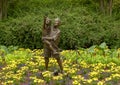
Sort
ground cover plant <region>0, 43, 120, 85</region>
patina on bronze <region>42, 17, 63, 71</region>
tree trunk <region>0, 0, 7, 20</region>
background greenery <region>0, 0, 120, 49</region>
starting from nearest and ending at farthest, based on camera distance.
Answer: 1. ground cover plant <region>0, 43, 120, 85</region>
2. patina on bronze <region>42, 17, 63, 71</region>
3. background greenery <region>0, 0, 120, 49</region>
4. tree trunk <region>0, 0, 7, 20</region>

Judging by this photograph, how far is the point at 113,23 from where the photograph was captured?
18.9m

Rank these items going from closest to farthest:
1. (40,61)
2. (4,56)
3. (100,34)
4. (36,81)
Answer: (36,81), (40,61), (4,56), (100,34)

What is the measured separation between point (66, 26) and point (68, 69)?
18.7 feet

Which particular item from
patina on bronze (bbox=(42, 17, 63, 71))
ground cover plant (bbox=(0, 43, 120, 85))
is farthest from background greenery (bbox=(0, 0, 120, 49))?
patina on bronze (bbox=(42, 17, 63, 71))

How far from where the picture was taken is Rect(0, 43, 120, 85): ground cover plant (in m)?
11.5

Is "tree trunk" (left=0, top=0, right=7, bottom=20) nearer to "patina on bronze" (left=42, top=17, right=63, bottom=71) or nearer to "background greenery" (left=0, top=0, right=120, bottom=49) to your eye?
"background greenery" (left=0, top=0, right=120, bottom=49)

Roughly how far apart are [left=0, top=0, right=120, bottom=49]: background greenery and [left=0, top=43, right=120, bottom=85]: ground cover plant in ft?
5.96

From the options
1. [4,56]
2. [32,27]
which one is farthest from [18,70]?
[32,27]

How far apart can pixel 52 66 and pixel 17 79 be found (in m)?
2.01

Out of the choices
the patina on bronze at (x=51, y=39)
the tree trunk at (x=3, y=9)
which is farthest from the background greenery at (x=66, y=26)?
the patina on bronze at (x=51, y=39)

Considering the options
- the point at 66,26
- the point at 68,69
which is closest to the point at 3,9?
the point at 66,26

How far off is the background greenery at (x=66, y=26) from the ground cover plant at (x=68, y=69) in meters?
1.82

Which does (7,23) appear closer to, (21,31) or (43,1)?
(21,31)

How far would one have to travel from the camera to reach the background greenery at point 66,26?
1792 cm
